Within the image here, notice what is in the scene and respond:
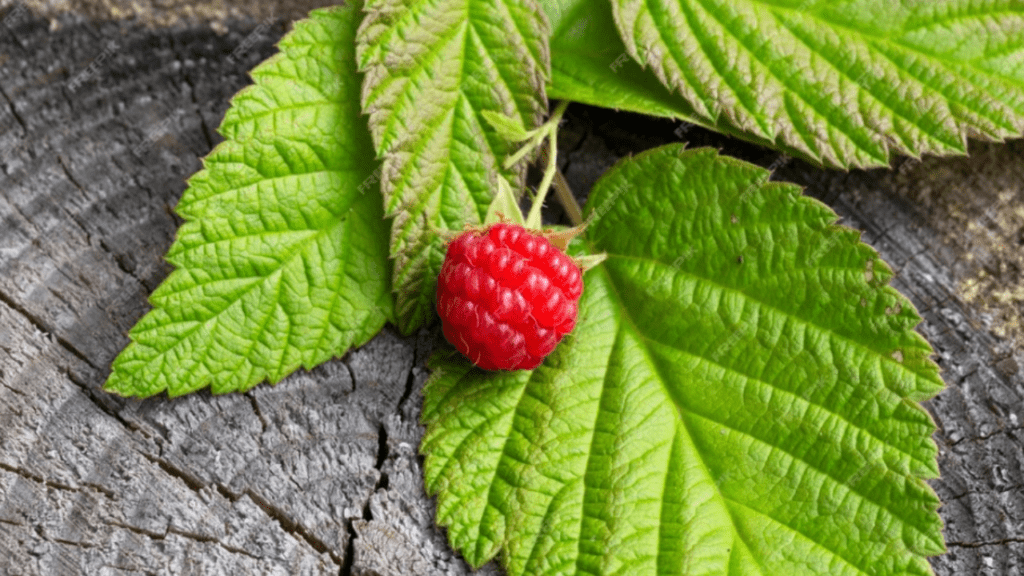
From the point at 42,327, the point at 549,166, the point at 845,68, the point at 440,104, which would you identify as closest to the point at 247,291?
the point at 42,327

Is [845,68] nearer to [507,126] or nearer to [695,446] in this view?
[507,126]

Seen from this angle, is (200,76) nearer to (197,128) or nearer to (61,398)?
(197,128)

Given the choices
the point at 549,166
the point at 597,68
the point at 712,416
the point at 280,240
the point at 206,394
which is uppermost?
the point at 597,68

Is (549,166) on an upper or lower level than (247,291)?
upper

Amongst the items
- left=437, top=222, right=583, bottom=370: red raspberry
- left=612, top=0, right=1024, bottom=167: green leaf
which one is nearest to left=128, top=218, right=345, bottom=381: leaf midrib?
left=437, top=222, right=583, bottom=370: red raspberry

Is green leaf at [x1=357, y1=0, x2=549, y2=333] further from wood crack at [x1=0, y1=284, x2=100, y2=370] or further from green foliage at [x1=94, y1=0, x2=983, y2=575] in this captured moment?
wood crack at [x1=0, y1=284, x2=100, y2=370]

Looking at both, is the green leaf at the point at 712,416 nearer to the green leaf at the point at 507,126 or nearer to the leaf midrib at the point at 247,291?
the green leaf at the point at 507,126

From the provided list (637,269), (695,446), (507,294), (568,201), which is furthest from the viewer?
(568,201)
